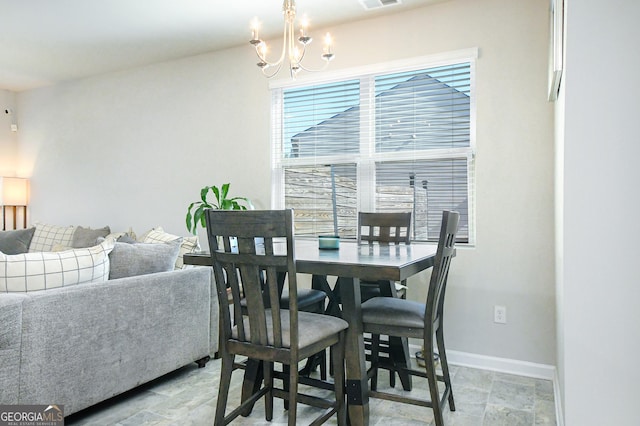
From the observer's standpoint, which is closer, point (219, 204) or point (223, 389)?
point (223, 389)

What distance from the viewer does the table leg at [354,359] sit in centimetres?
205

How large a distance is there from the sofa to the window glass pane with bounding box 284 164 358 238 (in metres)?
1.13

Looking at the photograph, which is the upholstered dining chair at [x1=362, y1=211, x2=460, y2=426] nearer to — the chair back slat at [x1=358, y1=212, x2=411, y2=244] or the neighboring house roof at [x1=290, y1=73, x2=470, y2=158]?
the chair back slat at [x1=358, y1=212, x2=411, y2=244]

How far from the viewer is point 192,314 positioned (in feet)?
9.25

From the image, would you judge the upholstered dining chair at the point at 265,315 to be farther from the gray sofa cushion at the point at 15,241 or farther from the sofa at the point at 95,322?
the gray sofa cushion at the point at 15,241

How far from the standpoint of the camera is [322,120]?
373cm

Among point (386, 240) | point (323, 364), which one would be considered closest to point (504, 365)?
point (386, 240)

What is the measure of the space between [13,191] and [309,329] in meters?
5.18

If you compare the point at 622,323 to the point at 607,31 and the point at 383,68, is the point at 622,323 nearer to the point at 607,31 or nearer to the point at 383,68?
the point at 607,31

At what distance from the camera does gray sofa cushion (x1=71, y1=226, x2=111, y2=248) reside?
430 cm

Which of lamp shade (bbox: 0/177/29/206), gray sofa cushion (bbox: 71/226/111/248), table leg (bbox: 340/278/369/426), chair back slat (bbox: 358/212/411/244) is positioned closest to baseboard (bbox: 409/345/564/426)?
chair back slat (bbox: 358/212/411/244)

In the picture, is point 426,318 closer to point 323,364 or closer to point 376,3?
point 323,364

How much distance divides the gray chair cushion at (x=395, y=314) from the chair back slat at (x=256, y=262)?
47 centimetres

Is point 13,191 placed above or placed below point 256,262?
above
